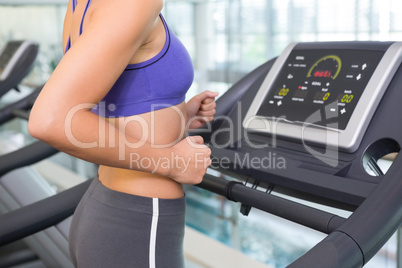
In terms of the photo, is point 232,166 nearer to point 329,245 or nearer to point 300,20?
point 329,245

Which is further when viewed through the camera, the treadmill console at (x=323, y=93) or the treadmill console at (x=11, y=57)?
the treadmill console at (x=11, y=57)

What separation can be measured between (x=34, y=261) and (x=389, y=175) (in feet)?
6.37

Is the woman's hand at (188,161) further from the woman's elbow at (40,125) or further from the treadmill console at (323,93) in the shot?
the treadmill console at (323,93)

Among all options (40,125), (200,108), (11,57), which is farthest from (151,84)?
(11,57)

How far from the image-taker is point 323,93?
4.07 feet

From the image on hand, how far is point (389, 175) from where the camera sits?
93cm

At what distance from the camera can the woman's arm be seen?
724mm

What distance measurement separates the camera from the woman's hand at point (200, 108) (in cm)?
123

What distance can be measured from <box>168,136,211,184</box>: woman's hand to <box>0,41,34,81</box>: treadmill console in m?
2.41

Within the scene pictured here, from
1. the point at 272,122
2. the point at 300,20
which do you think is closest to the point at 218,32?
the point at 300,20

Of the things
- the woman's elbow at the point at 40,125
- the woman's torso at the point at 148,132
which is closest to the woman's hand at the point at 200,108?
the woman's torso at the point at 148,132

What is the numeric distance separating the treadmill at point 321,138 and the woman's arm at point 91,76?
480 millimetres

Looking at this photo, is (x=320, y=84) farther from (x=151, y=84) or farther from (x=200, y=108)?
(x=151, y=84)

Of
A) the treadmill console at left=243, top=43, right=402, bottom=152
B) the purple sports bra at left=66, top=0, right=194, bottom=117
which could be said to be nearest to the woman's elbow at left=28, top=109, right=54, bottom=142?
the purple sports bra at left=66, top=0, right=194, bottom=117
